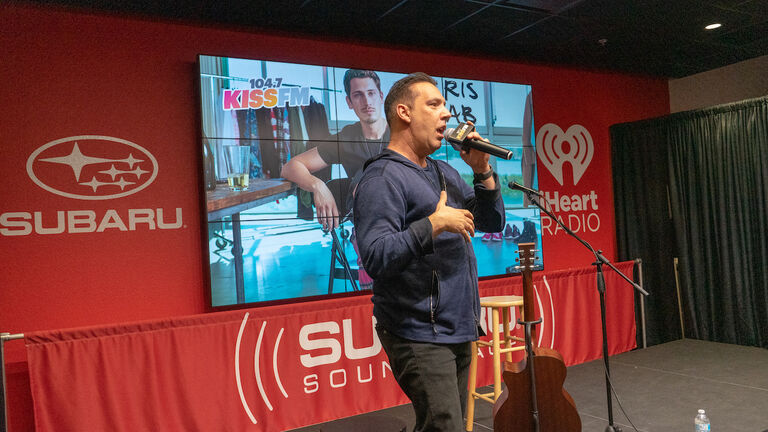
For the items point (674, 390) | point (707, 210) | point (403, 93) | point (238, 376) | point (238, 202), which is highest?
point (403, 93)

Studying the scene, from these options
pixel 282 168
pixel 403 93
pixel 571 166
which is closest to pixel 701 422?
pixel 403 93

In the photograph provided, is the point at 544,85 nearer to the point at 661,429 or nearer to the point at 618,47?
the point at 618,47

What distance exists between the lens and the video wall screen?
367 cm

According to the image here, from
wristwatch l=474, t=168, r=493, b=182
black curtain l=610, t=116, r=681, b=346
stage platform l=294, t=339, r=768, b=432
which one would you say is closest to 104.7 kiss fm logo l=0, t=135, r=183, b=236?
stage platform l=294, t=339, r=768, b=432

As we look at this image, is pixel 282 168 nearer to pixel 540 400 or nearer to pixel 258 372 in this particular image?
pixel 258 372

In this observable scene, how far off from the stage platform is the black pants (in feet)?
2.64

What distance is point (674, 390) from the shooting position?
3.90 metres

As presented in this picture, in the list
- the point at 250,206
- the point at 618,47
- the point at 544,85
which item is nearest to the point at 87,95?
the point at 250,206

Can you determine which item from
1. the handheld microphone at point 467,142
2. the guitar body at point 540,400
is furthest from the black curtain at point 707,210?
the handheld microphone at point 467,142

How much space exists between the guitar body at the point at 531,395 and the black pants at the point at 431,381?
39.2 inches

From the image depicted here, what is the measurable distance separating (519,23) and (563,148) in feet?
5.13

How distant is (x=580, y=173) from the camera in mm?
5578

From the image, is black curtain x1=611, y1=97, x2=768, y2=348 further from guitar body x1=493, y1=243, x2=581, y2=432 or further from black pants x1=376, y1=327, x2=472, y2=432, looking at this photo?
black pants x1=376, y1=327, x2=472, y2=432

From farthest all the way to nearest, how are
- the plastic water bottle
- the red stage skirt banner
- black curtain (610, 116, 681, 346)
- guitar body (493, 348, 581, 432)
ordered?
black curtain (610, 116, 681, 346)
the red stage skirt banner
the plastic water bottle
guitar body (493, 348, 581, 432)
